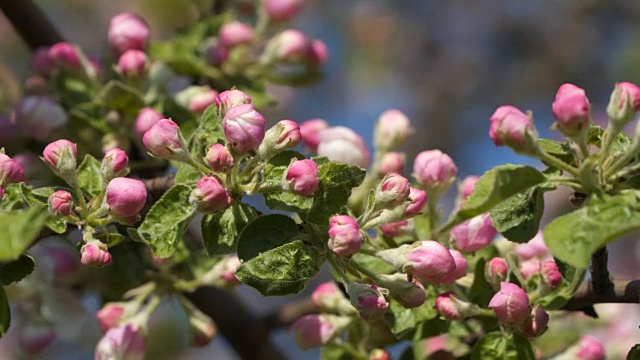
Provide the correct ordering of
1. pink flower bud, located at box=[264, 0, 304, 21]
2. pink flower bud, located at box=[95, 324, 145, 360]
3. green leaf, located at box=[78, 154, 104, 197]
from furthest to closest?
pink flower bud, located at box=[264, 0, 304, 21], pink flower bud, located at box=[95, 324, 145, 360], green leaf, located at box=[78, 154, 104, 197]

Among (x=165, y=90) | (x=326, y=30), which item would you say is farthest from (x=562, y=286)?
(x=326, y=30)

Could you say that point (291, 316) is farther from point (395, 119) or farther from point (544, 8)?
point (544, 8)

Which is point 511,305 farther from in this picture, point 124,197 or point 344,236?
point 124,197

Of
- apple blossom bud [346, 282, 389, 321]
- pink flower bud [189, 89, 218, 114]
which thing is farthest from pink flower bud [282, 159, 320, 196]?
pink flower bud [189, 89, 218, 114]

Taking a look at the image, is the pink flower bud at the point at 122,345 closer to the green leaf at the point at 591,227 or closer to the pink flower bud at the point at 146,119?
the pink flower bud at the point at 146,119

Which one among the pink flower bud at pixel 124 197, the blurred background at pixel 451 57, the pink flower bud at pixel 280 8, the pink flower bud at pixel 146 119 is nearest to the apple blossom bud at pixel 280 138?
the pink flower bud at pixel 124 197

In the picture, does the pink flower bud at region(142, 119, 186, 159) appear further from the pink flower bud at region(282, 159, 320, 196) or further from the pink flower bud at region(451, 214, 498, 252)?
the pink flower bud at region(451, 214, 498, 252)
